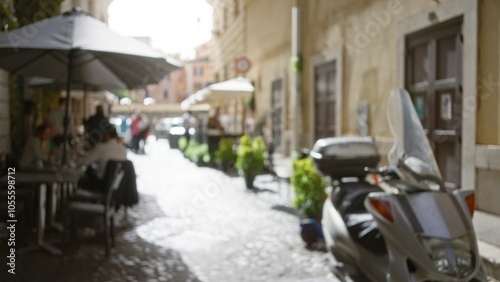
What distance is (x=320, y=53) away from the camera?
12359mm

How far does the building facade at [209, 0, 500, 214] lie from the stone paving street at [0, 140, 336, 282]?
2147 mm

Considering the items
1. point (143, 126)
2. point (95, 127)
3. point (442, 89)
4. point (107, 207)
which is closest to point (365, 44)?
point (442, 89)

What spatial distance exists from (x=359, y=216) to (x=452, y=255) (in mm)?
1199

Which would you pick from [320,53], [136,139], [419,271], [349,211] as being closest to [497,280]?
[349,211]

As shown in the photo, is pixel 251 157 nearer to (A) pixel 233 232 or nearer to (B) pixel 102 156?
(A) pixel 233 232

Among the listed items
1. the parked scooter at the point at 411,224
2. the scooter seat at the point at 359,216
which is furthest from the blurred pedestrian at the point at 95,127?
the parked scooter at the point at 411,224

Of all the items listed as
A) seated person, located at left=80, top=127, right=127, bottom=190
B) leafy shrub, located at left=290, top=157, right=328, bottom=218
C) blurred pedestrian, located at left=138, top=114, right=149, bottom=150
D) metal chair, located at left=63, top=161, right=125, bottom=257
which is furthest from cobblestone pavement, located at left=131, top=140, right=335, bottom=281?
blurred pedestrian, located at left=138, top=114, right=149, bottom=150

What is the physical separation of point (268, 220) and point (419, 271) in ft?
16.2

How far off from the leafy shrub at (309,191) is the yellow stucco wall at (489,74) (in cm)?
Answer: 201

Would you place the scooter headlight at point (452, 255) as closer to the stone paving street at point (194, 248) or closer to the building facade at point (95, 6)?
the stone paving street at point (194, 248)

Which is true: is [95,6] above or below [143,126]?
above

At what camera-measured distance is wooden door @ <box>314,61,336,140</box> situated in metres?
11.9

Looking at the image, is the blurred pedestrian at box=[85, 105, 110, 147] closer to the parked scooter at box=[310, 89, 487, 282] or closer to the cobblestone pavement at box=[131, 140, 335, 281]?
the cobblestone pavement at box=[131, 140, 335, 281]

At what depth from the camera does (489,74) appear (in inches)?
236
